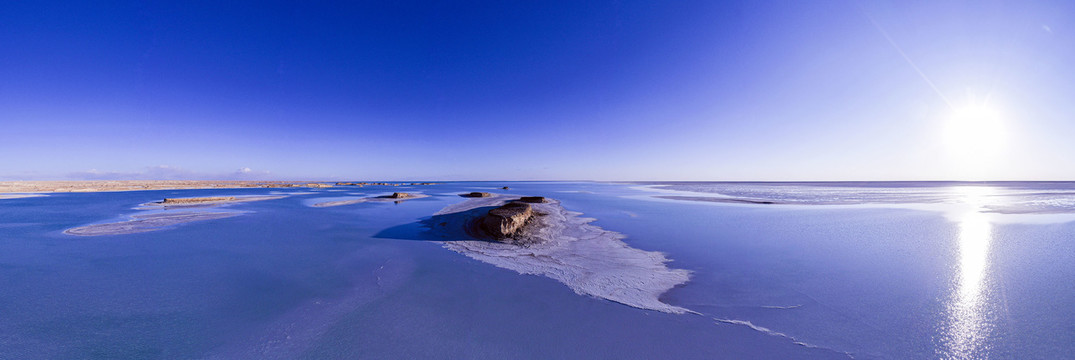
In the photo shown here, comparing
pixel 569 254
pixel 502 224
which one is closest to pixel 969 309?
pixel 569 254

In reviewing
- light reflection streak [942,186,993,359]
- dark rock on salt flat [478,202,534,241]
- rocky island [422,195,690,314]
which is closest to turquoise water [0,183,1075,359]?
light reflection streak [942,186,993,359]

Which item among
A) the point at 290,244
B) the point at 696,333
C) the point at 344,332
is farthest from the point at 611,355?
the point at 290,244

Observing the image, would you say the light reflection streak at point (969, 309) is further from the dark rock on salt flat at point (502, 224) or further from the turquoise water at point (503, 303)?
the dark rock on salt flat at point (502, 224)

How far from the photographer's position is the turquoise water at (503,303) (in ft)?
14.1

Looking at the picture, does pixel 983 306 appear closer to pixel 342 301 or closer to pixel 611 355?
pixel 611 355

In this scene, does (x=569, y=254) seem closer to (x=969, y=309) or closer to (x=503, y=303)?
(x=503, y=303)

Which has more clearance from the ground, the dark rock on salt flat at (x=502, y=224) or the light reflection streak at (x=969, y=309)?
the dark rock on salt flat at (x=502, y=224)

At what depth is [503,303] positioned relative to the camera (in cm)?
579

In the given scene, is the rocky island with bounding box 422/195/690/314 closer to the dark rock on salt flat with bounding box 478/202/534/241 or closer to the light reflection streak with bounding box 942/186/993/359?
the dark rock on salt flat with bounding box 478/202/534/241

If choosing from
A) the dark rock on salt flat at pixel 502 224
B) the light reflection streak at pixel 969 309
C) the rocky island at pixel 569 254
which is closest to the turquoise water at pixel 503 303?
the light reflection streak at pixel 969 309

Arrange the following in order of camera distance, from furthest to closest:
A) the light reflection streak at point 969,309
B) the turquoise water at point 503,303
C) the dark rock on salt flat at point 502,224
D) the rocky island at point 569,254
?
the dark rock on salt flat at point 502,224, the rocky island at point 569,254, the turquoise water at point 503,303, the light reflection streak at point 969,309

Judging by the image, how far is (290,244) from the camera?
10.5 meters

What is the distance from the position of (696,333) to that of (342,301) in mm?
6208

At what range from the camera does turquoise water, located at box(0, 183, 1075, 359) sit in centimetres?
431
